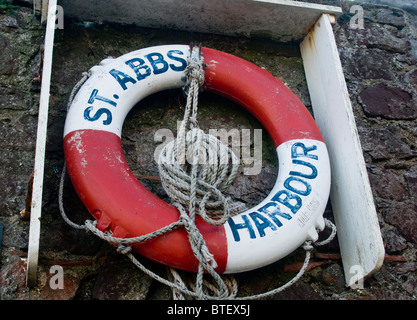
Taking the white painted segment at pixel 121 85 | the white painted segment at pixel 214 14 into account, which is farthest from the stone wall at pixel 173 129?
the white painted segment at pixel 121 85

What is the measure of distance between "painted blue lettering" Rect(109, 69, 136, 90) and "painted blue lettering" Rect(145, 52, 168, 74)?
0.10 meters

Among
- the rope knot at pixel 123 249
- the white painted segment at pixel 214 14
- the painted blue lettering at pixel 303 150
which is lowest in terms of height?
the rope knot at pixel 123 249

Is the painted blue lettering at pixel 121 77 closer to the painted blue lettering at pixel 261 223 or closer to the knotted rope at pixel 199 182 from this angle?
the knotted rope at pixel 199 182

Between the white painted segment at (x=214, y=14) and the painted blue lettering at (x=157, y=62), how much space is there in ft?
0.96

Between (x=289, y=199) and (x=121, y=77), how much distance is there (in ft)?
2.40

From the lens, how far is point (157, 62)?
172 centimetres

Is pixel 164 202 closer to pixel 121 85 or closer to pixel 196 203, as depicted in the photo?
pixel 196 203

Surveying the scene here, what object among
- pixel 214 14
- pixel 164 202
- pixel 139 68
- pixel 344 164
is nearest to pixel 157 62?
pixel 139 68

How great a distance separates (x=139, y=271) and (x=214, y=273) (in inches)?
11.2

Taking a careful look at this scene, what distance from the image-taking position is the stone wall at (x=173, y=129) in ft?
4.98

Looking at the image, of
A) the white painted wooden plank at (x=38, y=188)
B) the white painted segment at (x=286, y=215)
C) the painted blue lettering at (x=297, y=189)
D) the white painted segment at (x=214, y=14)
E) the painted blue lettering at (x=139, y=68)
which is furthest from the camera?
the white painted segment at (x=214, y=14)

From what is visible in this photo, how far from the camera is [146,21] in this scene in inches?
78.9

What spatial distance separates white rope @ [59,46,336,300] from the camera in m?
1.39
